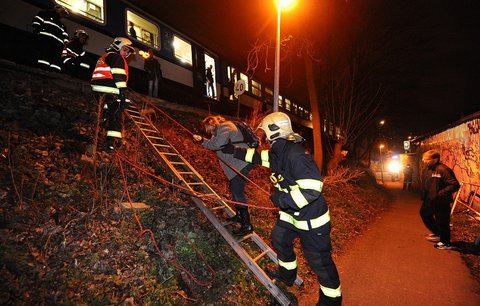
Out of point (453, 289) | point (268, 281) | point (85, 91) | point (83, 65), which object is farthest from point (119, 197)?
point (453, 289)

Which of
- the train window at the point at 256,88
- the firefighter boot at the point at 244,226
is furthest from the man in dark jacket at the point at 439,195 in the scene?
the train window at the point at 256,88

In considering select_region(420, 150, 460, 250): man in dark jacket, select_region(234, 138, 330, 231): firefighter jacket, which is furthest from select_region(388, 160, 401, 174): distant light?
select_region(234, 138, 330, 231): firefighter jacket

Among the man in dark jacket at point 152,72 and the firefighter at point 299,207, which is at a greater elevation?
the man in dark jacket at point 152,72

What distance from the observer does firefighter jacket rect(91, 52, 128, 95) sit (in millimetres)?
4633

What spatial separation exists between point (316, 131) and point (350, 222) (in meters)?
4.64

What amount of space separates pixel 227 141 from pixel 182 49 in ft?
27.3

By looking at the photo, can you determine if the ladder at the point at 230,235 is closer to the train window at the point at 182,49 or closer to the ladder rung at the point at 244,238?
the ladder rung at the point at 244,238

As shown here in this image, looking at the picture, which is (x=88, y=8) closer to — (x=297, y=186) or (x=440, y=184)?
(x=297, y=186)

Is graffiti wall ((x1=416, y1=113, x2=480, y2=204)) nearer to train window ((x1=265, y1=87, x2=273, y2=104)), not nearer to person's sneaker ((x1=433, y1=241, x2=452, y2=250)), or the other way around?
person's sneaker ((x1=433, y1=241, x2=452, y2=250))

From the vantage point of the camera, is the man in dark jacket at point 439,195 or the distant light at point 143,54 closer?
→ the man in dark jacket at point 439,195

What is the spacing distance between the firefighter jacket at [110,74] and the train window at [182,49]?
6.31m

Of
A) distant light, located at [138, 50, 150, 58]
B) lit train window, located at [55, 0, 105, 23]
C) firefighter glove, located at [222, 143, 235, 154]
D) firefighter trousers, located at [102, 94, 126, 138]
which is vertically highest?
lit train window, located at [55, 0, 105, 23]

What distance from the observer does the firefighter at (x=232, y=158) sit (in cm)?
406

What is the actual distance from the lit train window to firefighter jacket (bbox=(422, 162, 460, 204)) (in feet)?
30.0
